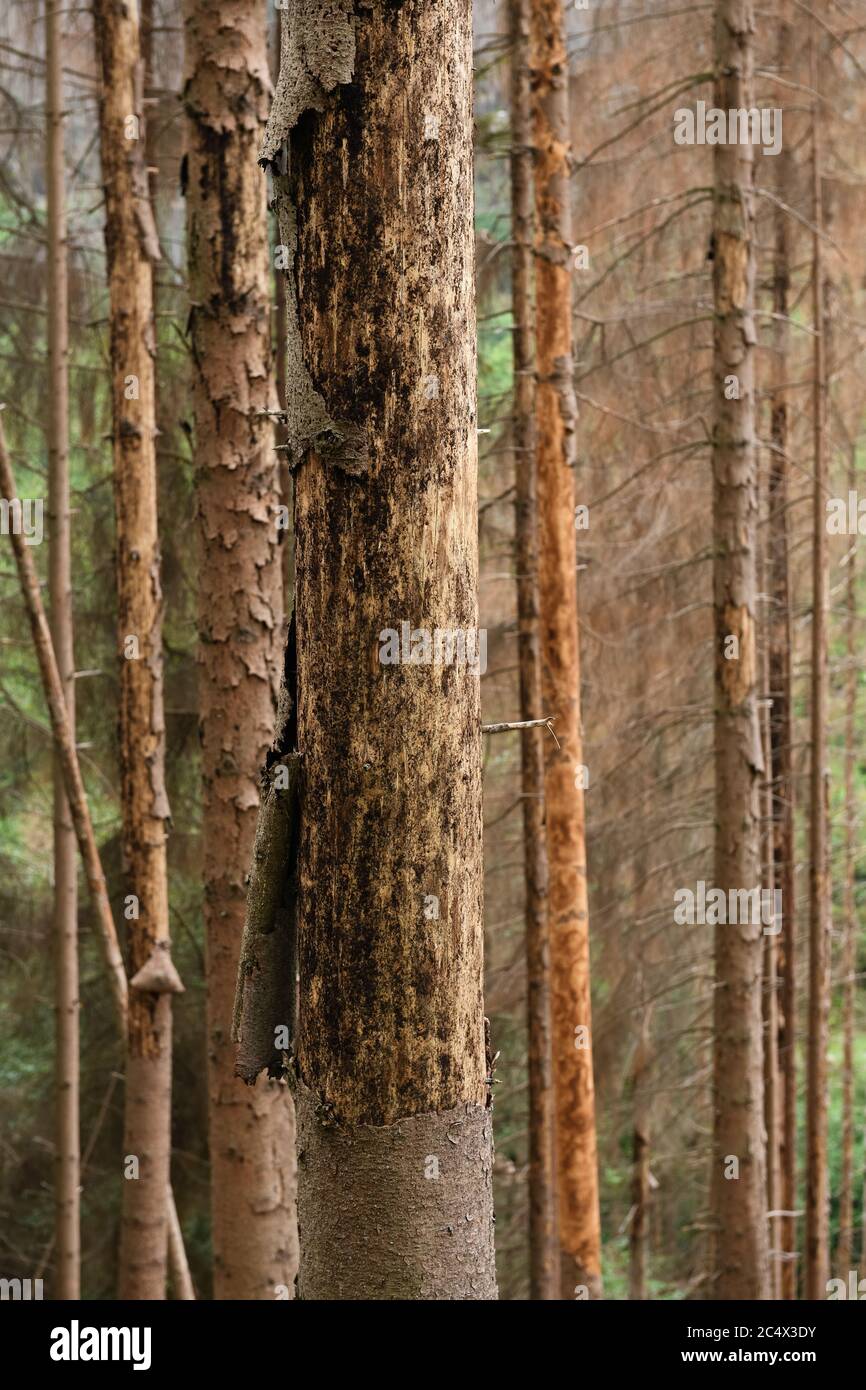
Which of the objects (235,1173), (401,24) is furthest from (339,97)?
(235,1173)

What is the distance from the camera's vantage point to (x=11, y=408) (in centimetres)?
972

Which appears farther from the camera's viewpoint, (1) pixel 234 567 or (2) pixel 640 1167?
(2) pixel 640 1167

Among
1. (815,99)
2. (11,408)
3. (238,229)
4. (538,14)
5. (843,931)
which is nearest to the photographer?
(238,229)

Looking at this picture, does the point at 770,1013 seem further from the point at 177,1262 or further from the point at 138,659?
the point at 138,659

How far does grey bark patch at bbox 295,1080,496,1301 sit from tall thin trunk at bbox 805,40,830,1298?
263 inches

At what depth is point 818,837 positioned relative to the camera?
8.69 m

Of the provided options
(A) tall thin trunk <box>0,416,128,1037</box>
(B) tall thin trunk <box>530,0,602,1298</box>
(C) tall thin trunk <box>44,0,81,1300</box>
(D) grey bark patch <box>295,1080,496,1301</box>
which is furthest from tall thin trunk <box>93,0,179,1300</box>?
(D) grey bark patch <box>295,1080,496,1301</box>

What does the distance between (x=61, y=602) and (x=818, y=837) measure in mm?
4798

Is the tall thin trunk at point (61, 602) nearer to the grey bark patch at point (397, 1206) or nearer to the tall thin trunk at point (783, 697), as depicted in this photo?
the tall thin trunk at point (783, 697)

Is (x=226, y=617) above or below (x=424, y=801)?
above

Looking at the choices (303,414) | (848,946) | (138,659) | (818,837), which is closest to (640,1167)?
(848,946)
